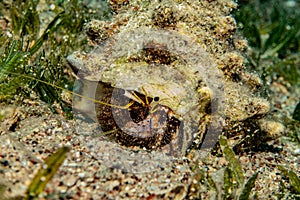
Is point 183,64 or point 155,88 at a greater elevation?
point 183,64

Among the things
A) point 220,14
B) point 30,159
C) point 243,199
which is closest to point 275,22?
point 220,14

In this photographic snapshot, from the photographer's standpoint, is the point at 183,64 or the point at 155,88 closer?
the point at 155,88

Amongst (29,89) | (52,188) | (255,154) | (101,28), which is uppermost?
(101,28)

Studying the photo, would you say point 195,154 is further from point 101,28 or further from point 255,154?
point 101,28

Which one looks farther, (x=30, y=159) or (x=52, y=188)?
(x=30, y=159)

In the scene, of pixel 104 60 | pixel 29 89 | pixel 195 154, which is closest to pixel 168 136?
pixel 195 154

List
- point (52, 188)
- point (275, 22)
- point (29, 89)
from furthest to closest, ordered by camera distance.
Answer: point (275, 22) < point (29, 89) < point (52, 188)

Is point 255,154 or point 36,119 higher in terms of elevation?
point 36,119

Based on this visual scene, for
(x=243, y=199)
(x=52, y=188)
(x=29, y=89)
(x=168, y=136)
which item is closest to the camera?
(x=52, y=188)

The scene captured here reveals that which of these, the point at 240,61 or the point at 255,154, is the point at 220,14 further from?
the point at 255,154
